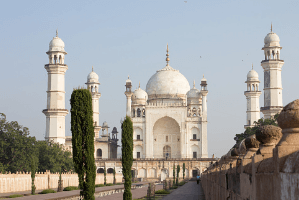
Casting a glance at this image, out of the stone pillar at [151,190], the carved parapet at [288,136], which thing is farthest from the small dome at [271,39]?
the carved parapet at [288,136]

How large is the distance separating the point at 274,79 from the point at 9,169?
2976cm

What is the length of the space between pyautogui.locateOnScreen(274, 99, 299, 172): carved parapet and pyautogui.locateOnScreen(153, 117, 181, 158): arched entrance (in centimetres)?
5925

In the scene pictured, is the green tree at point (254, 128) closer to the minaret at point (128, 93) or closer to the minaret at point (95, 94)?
the minaret at point (128, 93)

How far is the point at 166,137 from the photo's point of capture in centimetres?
6262

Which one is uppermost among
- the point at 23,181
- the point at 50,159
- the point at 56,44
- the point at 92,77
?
the point at 56,44

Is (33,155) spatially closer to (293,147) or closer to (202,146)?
(202,146)

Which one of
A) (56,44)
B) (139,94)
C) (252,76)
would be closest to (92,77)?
Result: (139,94)

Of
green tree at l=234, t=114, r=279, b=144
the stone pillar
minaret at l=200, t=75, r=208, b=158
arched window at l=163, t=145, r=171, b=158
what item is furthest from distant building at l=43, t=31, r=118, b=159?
the stone pillar

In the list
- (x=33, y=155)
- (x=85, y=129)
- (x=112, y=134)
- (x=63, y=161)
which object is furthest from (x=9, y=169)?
(x=112, y=134)

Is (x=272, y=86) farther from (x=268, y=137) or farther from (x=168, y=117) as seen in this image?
(x=268, y=137)

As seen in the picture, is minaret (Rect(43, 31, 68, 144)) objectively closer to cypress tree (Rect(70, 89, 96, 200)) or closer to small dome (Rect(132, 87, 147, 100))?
small dome (Rect(132, 87, 147, 100))

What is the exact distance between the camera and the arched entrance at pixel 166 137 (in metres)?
62.3

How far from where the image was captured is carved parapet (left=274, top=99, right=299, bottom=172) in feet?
9.19

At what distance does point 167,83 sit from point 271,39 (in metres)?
17.7
